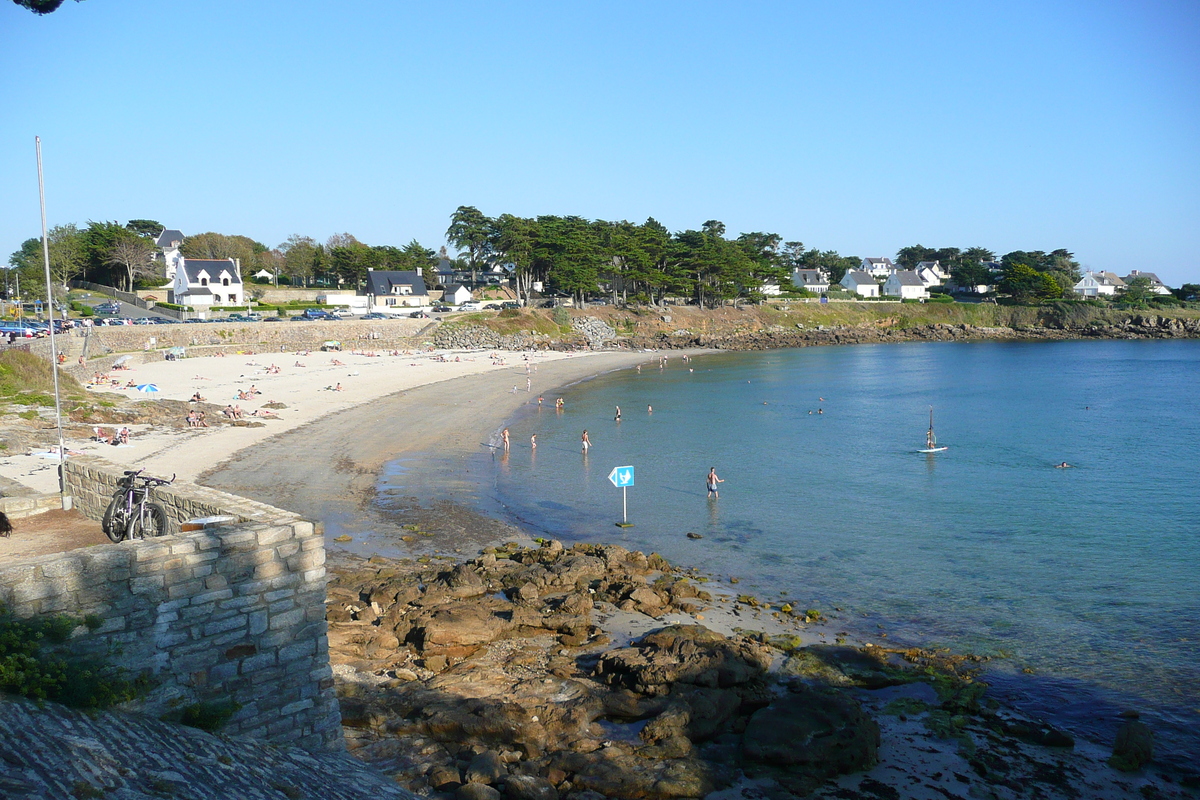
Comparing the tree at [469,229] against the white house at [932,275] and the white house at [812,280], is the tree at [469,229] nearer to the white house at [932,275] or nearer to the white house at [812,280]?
the white house at [812,280]

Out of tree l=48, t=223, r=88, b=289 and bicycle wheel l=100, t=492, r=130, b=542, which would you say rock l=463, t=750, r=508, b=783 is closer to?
bicycle wheel l=100, t=492, r=130, b=542

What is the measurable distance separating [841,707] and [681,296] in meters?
111

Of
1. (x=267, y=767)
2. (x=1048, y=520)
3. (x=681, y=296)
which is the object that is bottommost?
(x=1048, y=520)

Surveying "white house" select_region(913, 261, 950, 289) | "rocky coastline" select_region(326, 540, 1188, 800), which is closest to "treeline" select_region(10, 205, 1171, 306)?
"white house" select_region(913, 261, 950, 289)

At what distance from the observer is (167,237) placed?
114688 millimetres

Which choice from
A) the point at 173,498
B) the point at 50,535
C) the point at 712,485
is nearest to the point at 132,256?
the point at 712,485

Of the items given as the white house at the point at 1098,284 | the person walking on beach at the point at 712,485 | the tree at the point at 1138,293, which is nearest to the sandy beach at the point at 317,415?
the person walking on beach at the point at 712,485

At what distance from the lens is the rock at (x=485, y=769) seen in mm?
10227

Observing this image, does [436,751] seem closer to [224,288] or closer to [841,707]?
[841,707]

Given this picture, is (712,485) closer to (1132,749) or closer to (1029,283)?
(1132,749)

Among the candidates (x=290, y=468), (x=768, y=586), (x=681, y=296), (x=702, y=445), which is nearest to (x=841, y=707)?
(x=768, y=586)

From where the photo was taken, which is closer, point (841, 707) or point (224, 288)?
point (841, 707)

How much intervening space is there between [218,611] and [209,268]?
3761 inches

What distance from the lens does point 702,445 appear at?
131 feet
